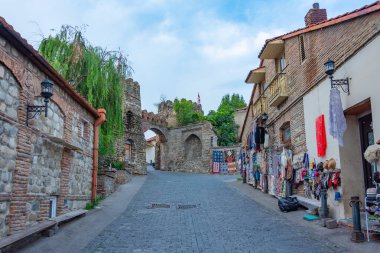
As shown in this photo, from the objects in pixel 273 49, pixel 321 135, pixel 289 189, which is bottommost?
pixel 289 189

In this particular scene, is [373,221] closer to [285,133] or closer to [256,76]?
[285,133]

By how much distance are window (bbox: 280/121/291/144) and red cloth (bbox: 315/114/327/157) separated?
11.7 feet

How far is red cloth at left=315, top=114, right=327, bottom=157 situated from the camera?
932 centimetres

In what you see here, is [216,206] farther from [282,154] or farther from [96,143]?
[96,143]

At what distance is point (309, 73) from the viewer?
35.0 feet

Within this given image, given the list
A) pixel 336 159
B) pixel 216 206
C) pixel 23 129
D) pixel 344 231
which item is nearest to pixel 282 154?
pixel 216 206

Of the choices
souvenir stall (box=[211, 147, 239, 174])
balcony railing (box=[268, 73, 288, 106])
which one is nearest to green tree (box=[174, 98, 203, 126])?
souvenir stall (box=[211, 147, 239, 174])

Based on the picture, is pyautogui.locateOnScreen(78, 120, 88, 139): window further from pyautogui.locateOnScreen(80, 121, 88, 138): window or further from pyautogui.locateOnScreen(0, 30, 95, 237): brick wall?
pyautogui.locateOnScreen(0, 30, 95, 237): brick wall

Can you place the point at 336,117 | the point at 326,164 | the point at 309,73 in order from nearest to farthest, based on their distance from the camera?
Answer: the point at 336,117 → the point at 326,164 → the point at 309,73

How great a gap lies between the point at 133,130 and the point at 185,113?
10.4 metres

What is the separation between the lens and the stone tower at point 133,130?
2793cm

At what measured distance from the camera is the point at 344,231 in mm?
7570

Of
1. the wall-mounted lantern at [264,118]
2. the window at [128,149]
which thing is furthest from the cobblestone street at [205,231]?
the window at [128,149]

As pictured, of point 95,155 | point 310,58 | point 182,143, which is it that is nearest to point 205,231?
point 95,155
